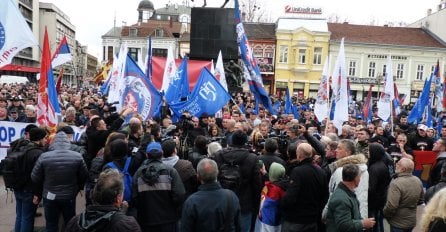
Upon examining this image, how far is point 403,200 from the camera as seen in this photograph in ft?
17.0

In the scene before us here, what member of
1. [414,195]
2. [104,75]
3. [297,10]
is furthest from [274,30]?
[414,195]

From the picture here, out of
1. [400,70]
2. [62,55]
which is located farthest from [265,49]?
[62,55]

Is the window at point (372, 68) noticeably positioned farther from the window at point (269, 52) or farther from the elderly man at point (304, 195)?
the elderly man at point (304, 195)

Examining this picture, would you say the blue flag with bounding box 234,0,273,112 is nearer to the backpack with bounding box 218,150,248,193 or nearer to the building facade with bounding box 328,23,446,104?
the backpack with bounding box 218,150,248,193

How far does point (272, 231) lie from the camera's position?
16.6 feet

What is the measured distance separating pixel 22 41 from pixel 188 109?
138 inches

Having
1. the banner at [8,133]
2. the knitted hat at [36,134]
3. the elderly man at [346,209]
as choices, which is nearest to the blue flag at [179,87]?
the banner at [8,133]

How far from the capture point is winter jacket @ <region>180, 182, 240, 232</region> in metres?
3.98

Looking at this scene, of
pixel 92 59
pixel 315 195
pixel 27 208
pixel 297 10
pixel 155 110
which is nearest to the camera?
pixel 315 195

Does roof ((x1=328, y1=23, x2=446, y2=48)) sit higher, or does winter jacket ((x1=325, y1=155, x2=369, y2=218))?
roof ((x1=328, y1=23, x2=446, y2=48))

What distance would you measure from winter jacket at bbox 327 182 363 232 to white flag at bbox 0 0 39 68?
4655 millimetres

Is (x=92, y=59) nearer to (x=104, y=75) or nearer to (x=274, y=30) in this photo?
(x=274, y=30)

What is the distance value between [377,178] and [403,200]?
20.0 inches

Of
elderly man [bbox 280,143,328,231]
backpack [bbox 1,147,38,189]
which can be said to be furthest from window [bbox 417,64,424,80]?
backpack [bbox 1,147,38,189]
